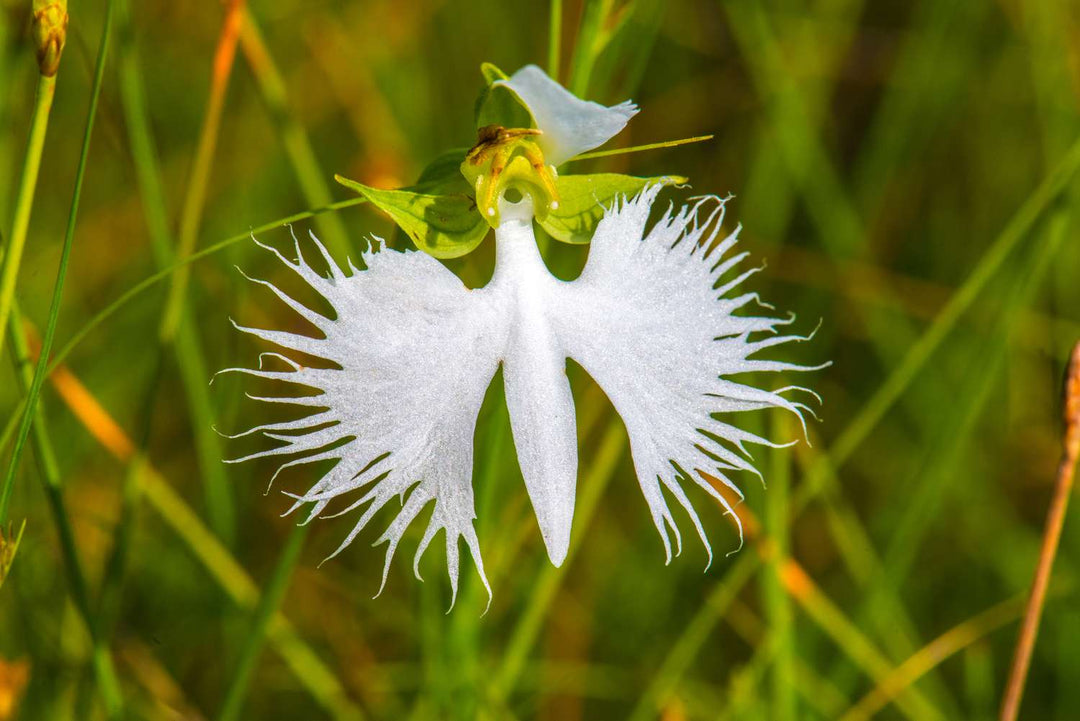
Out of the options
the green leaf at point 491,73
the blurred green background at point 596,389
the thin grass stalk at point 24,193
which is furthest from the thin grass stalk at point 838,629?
the thin grass stalk at point 24,193

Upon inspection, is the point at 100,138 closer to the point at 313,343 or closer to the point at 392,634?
the point at 392,634

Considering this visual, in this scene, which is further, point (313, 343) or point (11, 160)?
point (11, 160)

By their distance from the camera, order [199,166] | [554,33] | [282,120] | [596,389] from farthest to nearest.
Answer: [596,389] < [282,120] < [199,166] < [554,33]

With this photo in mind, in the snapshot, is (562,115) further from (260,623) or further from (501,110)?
(260,623)

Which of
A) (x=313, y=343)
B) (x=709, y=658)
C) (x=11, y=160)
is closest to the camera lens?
(x=313, y=343)

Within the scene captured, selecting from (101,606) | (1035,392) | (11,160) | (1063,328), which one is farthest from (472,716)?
(1035,392)

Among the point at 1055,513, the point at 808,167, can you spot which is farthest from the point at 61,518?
the point at 808,167
